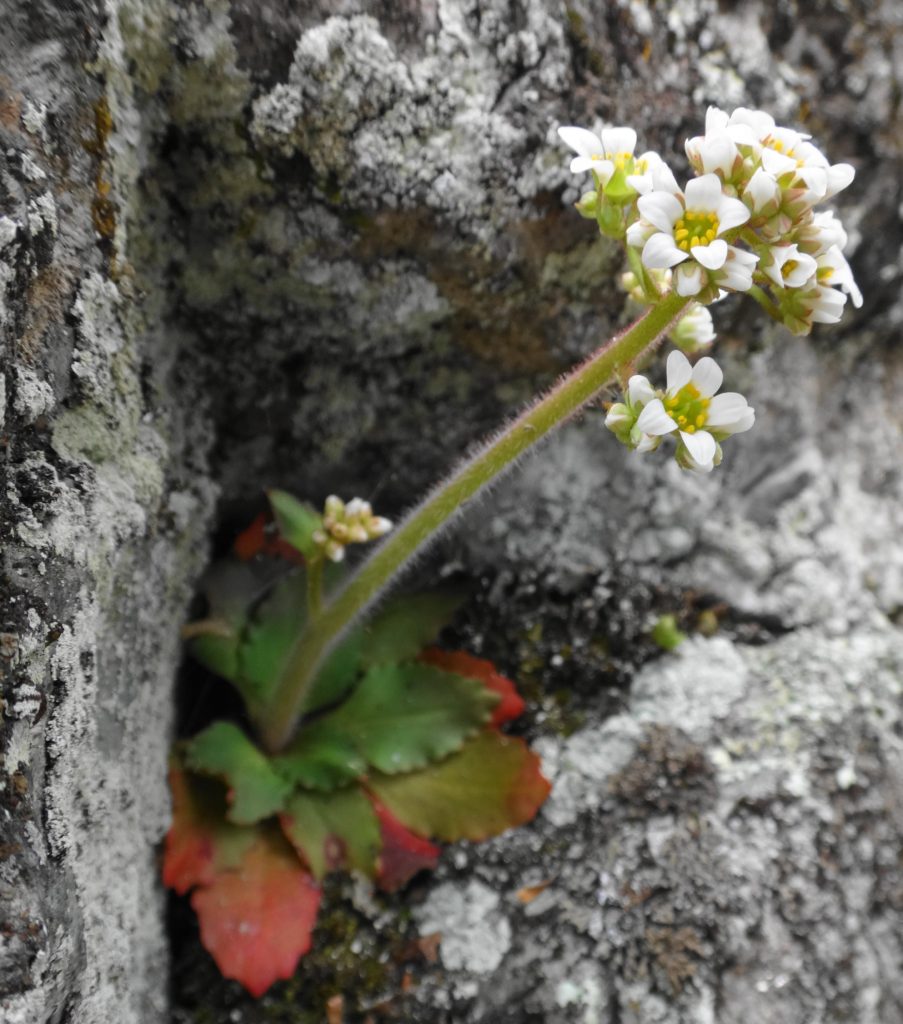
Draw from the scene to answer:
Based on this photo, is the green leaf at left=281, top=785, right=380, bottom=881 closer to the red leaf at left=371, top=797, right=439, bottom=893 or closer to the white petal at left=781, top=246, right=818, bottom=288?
the red leaf at left=371, top=797, right=439, bottom=893

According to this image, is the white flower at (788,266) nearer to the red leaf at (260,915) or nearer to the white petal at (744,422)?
the white petal at (744,422)

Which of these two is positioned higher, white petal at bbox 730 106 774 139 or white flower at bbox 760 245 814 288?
white petal at bbox 730 106 774 139

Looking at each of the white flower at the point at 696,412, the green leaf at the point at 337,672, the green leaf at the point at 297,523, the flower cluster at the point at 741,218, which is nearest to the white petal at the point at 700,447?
the white flower at the point at 696,412

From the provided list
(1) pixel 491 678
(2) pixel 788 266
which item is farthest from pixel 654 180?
(1) pixel 491 678

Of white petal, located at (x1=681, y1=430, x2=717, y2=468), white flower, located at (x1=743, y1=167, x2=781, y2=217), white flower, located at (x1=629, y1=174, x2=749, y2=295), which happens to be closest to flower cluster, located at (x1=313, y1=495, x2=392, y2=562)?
white petal, located at (x1=681, y1=430, x2=717, y2=468)

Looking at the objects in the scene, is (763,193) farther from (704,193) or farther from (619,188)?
(619,188)

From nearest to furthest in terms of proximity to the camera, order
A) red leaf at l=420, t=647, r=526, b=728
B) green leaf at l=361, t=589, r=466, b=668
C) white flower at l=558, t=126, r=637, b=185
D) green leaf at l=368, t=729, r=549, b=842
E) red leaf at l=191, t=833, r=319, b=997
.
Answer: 1. white flower at l=558, t=126, r=637, b=185
2. red leaf at l=191, t=833, r=319, b=997
3. green leaf at l=368, t=729, r=549, b=842
4. red leaf at l=420, t=647, r=526, b=728
5. green leaf at l=361, t=589, r=466, b=668

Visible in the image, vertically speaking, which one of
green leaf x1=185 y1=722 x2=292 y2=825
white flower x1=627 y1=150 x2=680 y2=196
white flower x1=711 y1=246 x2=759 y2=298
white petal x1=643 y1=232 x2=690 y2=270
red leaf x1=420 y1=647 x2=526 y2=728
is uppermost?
white flower x1=627 y1=150 x2=680 y2=196
